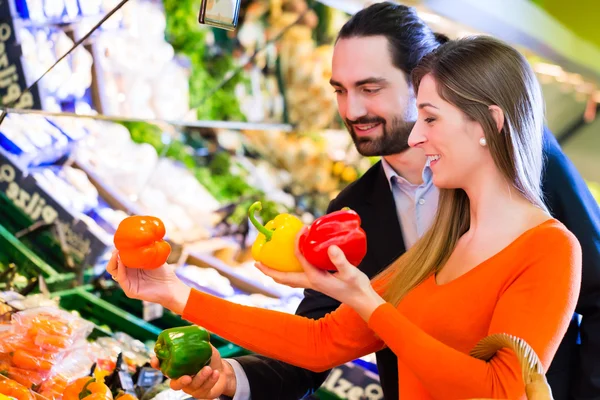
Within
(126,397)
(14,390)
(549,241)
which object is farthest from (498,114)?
(14,390)

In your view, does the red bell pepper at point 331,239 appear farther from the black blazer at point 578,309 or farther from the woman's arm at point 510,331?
the black blazer at point 578,309

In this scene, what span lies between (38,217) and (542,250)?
7.93ft

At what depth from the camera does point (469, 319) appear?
1.93 metres

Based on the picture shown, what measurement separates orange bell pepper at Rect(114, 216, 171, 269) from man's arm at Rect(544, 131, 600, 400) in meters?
1.24

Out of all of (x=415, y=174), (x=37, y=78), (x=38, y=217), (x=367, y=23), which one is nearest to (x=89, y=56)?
(x=37, y=78)

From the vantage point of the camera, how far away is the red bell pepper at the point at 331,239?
77.2 inches

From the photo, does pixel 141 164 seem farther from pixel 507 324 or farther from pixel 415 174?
pixel 507 324

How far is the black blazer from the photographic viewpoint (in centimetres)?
229

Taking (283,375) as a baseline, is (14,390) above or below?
above

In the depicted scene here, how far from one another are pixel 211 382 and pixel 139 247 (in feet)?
1.49

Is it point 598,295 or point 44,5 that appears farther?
point 44,5

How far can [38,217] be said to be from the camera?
348 centimetres

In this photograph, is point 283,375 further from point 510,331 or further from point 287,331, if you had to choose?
point 510,331

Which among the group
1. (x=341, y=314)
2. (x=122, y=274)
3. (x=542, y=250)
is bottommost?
(x=341, y=314)
